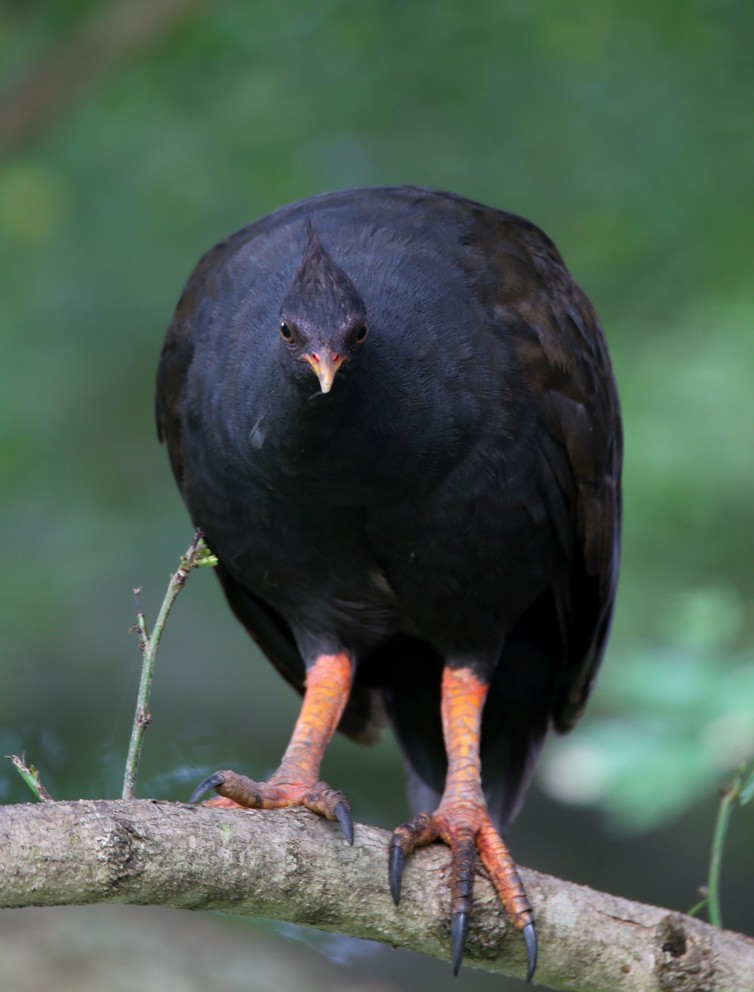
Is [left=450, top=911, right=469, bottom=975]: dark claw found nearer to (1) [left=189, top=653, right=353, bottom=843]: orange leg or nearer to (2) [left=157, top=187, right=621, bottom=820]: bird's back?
(1) [left=189, top=653, right=353, bottom=843]: orange leg

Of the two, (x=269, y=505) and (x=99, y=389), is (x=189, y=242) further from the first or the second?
(x=269, y=505)

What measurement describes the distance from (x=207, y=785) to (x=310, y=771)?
0.86 metres

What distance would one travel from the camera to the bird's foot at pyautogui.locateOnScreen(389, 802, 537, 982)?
3.81 meters

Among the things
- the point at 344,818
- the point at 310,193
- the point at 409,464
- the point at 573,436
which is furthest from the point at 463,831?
the point at 310,193

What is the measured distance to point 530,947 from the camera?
3.84 m

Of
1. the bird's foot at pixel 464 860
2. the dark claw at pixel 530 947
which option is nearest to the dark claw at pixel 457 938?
the bird's foot at pixel 464 860

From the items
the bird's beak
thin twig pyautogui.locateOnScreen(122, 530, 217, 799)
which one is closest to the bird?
the bird's beak

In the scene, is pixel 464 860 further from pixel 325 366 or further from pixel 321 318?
pixel 321 318

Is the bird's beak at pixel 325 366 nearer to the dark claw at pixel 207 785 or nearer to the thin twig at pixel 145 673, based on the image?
the thin twig at pixel 145 673

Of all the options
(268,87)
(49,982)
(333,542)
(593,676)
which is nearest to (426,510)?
(333,542)

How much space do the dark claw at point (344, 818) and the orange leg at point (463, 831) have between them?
0.15 metres

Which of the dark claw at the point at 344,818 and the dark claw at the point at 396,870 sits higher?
the dark claw at the point at 344,818

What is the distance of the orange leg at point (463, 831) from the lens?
3.85 meters

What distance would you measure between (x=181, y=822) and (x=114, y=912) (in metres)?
3.71
